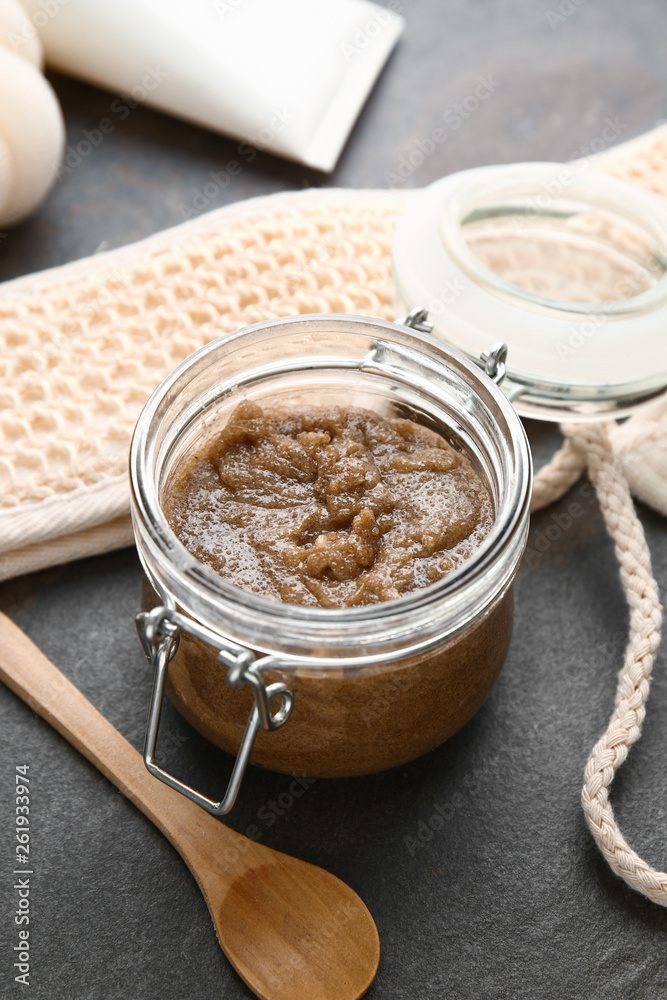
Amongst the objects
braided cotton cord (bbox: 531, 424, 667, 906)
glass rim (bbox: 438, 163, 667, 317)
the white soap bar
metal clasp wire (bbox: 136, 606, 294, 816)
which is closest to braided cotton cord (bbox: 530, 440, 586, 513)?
braided cotton cord (bbox: 531, 424, 667, 906)

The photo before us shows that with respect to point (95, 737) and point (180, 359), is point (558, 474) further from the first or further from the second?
point (95, 737)

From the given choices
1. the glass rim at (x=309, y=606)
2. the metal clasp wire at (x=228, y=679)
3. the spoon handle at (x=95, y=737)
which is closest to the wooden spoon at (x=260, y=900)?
the spoon handle at (x=95, y=737)

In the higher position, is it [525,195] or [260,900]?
[525,195]

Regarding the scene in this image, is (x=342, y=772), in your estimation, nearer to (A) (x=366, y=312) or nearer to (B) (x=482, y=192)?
(A) (x=366, y=312)

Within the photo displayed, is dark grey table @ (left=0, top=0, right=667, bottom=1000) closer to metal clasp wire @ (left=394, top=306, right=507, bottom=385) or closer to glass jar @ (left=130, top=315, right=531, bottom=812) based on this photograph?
glass jar @ (left=130, top=315, right=531, bottom=812)

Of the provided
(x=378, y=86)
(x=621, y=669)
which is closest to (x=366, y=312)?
(x=621, y=669)

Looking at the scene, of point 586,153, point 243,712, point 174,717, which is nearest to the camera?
point 243,712

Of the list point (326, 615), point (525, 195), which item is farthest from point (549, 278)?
point (326, 615)
